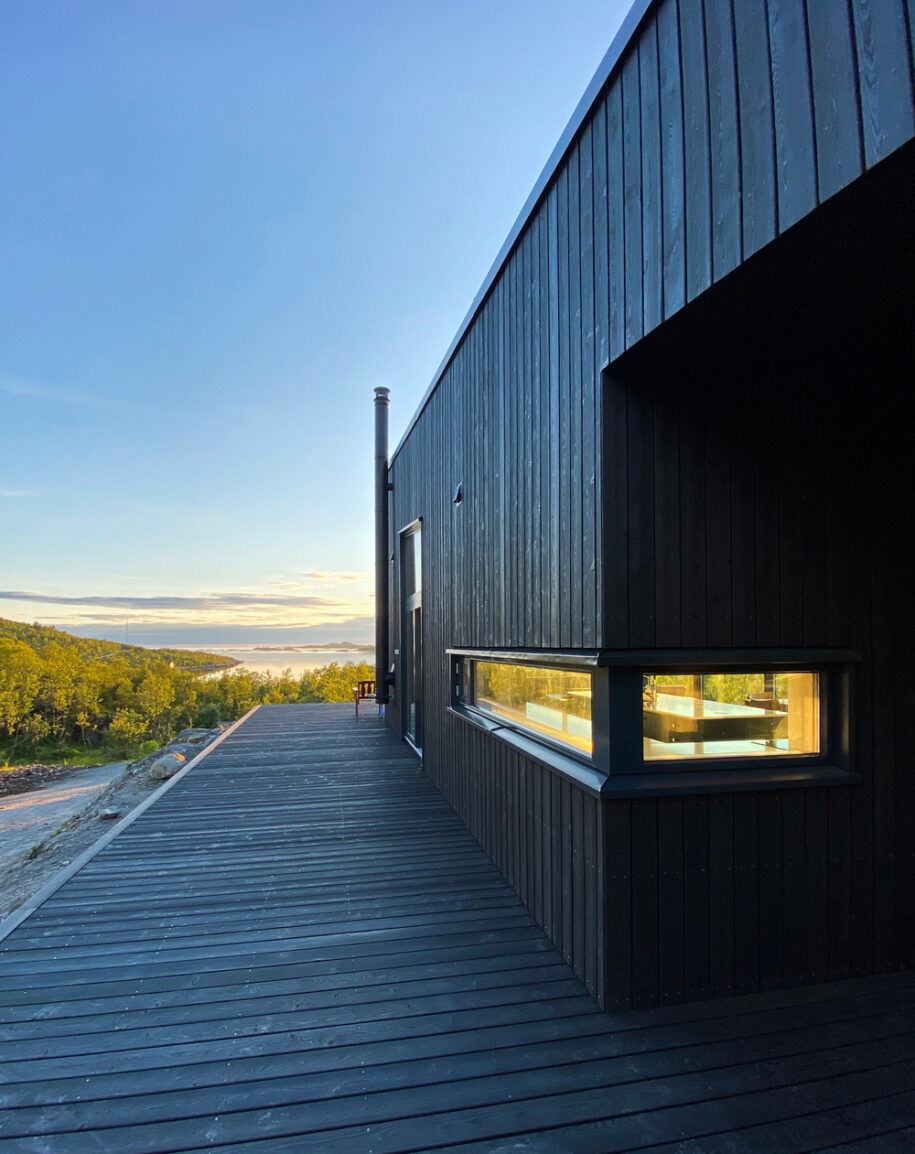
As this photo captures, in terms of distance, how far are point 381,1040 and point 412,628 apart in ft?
17.8

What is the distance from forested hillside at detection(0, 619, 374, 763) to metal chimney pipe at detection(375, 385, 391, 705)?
711 inches

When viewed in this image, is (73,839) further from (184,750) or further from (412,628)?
(412,628)

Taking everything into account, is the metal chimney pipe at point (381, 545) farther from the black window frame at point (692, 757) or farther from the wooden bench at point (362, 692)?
the black window frame at point (692, 757)

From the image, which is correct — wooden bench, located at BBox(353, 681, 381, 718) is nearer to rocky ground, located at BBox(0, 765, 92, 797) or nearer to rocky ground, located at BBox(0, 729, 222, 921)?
rocky ground, located at BBox(0, 729, 222, 921)

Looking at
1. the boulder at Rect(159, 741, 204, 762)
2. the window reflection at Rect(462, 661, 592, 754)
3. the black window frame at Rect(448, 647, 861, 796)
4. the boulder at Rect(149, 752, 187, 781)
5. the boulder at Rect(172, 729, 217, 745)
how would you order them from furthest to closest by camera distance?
the boulder at Rect(172, 729, 217, 745), the boulder at Rect(159, 741, 204, 762), the boulder at Rect(149, 752, 187, 781), the window reflection at Rect(462, 661, 592, 754), the black window frame at Rect(448, 647, 861, 796)

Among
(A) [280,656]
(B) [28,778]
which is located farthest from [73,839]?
(A) [280,656]

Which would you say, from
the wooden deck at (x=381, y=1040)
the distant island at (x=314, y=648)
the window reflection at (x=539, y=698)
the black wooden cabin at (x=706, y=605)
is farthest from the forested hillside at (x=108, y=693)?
the black wooden cabin at (x=706, y=605)

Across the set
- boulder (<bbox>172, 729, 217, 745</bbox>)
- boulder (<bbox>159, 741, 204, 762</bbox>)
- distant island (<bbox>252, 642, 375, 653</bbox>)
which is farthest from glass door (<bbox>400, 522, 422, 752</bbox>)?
distant island (<bbox>252, 642, 375, 653</bbox>)

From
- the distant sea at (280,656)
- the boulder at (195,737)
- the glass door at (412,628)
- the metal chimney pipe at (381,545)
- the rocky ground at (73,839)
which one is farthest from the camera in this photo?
the distant sea at (280,656)

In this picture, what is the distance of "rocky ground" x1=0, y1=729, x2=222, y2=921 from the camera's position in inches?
208

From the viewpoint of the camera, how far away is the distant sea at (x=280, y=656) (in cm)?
3441

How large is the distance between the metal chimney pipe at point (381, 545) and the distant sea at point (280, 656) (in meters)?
24.4

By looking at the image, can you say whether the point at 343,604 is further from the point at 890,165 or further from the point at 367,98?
the point at 890,165

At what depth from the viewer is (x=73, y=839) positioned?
609 centimetres
